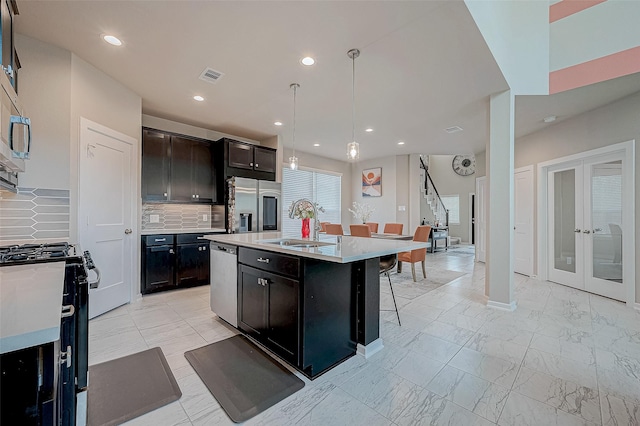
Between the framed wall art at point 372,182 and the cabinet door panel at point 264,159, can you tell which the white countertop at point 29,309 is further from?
the framed wall art at point 372,182

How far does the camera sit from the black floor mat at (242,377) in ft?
5.40

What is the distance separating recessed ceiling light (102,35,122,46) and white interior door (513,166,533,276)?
6196 mm

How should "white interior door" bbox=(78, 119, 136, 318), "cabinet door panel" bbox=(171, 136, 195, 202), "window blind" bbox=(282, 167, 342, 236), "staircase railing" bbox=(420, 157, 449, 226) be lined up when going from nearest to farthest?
"white interior door" bbox=(78, 119, 136, 318) → "cabinet door panel" bbox=(171, 136, 195, 202) → "window blind" bbox=(282, 167, 342, 236) → "staircase railing" bbox=(420, 157, 449, 226)

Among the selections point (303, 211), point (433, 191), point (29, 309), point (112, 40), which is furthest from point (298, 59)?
point (433, 191)

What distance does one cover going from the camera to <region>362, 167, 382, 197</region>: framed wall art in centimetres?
750

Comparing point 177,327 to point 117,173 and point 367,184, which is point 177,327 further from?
point 367,184

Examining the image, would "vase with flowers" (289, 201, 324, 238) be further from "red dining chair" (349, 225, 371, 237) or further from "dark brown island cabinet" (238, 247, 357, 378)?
"red dining chair" (349, 225, 371, 237)

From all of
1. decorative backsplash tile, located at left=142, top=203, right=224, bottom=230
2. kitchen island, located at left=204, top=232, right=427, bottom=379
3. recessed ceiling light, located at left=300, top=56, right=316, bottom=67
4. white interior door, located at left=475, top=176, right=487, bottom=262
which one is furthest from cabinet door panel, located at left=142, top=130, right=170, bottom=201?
white interior door, located at left=475, top=176, right=487, bottom=262

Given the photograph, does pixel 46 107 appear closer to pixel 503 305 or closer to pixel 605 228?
pixel 503 305

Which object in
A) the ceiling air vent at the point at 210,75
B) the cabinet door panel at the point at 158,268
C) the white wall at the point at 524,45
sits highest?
the white wall at the point at 524,45

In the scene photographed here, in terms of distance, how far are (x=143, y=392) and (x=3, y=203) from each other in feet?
7.05

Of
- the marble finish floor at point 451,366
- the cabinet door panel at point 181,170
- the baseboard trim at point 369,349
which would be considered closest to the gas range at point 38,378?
the marble finish floor at point 451,366

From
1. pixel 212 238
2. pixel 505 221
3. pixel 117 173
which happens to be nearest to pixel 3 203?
pixel 117 173

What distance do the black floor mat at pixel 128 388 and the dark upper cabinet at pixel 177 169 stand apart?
250 centimetres
